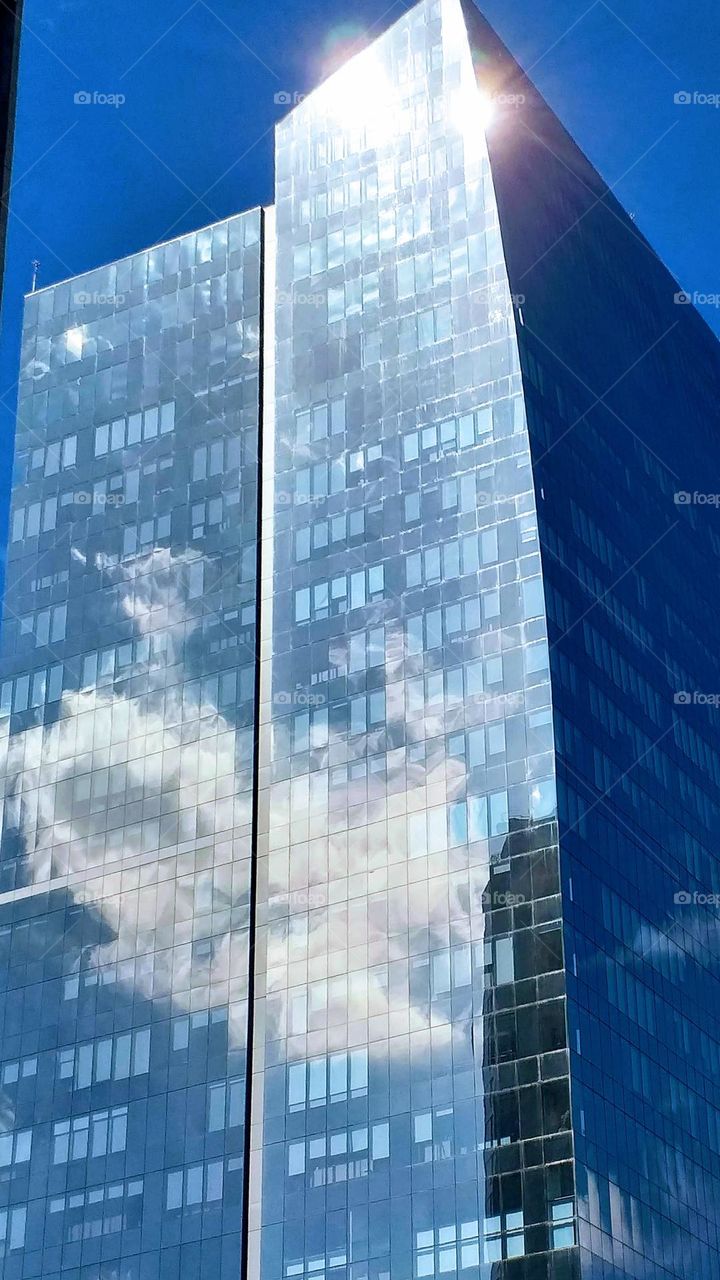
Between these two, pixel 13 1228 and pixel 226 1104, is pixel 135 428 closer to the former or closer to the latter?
pixel 226 1104

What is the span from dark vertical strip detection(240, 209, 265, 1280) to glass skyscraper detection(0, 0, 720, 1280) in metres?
0.23

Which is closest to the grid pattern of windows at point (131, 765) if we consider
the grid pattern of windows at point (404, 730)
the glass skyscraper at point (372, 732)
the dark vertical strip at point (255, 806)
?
the glass skyscraper at point (372, 732)

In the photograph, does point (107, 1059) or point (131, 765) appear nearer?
point (107, 1059)

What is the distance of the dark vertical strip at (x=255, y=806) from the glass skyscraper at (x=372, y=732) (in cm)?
23

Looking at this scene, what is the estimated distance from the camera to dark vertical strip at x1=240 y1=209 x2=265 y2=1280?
12812cm

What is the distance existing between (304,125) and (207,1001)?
68.9 m

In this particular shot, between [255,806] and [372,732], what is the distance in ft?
35.3

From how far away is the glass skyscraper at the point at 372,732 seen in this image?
402ft

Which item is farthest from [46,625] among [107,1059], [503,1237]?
[503,1237]

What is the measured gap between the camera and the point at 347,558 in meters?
144

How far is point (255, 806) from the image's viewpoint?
141500 millimetres

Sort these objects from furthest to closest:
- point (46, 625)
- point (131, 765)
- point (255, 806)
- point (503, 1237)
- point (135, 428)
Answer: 1. point (135, 428)
2. point (46, 625)
3. point (131, 765)
4. point (255, 806)
5. point (503, 1237)

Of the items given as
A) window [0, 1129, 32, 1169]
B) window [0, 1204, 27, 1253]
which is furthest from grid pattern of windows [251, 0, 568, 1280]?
window [0, 1129, 32, 1169]

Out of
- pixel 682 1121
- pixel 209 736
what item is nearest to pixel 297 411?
pixel 209 736
